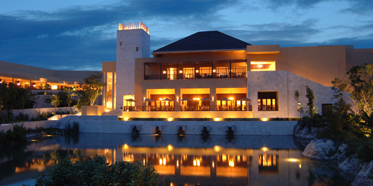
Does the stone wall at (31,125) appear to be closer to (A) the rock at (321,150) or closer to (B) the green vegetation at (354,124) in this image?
(A) the rock at (321,150)

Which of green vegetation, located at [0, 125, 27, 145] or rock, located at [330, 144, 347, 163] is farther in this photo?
green vegetation, located at [0, 125, 27, 145]

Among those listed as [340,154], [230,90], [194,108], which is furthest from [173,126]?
[340,154]

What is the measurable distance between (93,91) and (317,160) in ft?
81.2

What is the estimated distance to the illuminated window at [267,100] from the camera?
2639 cm

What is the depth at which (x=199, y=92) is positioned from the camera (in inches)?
1214

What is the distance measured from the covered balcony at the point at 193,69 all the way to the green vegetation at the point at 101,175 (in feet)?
74.8

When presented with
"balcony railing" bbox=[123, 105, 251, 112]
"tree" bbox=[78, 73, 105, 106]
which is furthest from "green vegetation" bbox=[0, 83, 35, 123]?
"balcony railing" bbox=[123, 105, 251, 112]

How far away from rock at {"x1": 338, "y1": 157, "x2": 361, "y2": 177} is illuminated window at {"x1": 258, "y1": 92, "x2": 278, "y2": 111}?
16.1 m

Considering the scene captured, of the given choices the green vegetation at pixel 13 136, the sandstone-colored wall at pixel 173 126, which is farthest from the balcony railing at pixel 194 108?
the green vegetation at pixel 13 136

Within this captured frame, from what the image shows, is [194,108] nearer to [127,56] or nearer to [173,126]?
[173,126]

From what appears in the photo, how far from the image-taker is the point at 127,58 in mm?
33094

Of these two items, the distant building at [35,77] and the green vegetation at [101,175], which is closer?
the green vegetation at [101,175]

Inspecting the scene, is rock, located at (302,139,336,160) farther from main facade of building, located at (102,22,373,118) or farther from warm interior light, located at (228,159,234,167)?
main facade of building, located at (102,22,373,118)

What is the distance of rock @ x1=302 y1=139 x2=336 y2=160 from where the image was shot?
12516 millimetres
